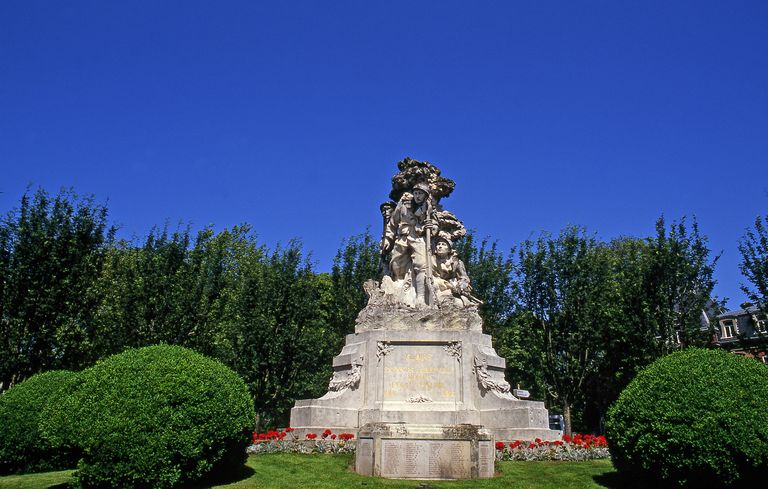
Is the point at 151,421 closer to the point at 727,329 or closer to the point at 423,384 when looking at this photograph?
the point at 423,384

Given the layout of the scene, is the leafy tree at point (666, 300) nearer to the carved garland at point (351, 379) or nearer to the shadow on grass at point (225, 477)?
the carved garland at point (351, 379)

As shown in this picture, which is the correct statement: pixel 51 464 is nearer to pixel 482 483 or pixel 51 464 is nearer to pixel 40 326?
pixel 40 326

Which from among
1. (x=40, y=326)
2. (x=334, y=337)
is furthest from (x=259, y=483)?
(x=334, y=337)

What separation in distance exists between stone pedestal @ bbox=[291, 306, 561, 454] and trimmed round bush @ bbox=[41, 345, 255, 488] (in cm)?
459

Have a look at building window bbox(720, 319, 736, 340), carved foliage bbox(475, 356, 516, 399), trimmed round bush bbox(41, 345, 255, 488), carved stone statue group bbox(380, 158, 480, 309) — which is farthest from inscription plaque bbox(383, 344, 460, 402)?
building window bbox(720, 319, 736, 340)

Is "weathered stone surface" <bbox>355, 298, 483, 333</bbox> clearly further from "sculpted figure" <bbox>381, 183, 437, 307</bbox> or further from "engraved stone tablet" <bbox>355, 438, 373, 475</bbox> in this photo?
"engraved stone tablet" <bbox>355, 438, 373, 475</bbox>

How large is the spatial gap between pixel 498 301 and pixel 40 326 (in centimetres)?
2032

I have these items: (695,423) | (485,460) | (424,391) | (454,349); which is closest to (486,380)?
(454,349)

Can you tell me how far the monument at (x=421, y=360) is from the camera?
47.7ft

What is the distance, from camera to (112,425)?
361 inches

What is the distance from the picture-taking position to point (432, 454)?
35.1ft

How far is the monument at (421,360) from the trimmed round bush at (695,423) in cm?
396

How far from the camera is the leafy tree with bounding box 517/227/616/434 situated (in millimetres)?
25719

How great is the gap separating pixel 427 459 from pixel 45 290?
14213mm
